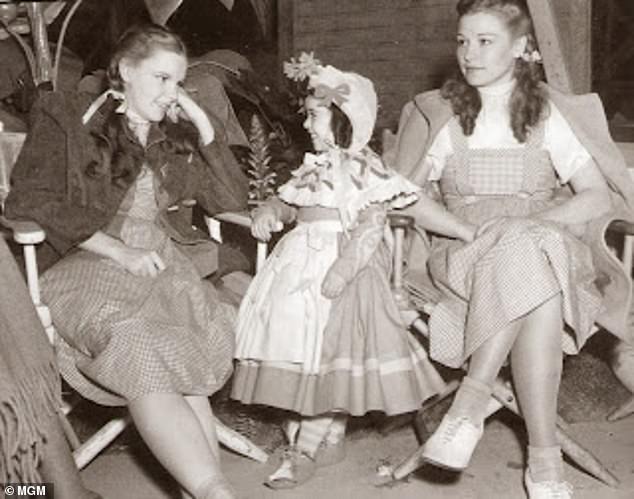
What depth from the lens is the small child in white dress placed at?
284 cm

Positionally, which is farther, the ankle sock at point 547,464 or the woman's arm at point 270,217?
the woman's arm at point 270,217

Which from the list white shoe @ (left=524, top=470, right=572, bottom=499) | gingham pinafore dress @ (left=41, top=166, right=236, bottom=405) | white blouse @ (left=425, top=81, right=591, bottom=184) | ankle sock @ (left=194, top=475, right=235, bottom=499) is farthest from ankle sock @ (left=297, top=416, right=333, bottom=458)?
white blouse @ (left=425, top=81, right=591, bottom=184)

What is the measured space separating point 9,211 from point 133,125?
1.43 feet

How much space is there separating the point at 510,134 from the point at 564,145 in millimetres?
169

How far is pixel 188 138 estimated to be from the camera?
310 centimetres

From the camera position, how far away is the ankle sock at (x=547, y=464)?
277cm

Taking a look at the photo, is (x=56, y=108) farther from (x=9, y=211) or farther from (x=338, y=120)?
(x=338, y=120)

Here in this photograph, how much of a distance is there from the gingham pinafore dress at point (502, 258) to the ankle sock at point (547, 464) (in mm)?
326

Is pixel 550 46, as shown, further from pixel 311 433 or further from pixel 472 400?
pixel 311 433

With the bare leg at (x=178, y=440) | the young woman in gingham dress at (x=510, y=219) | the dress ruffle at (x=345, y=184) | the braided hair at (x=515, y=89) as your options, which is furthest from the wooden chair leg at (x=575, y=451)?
the bare leg at (x=178, y=440)

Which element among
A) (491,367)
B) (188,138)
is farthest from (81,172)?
(491,367)

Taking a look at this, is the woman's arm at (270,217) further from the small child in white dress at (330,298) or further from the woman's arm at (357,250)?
the woman's arm at (357,250)

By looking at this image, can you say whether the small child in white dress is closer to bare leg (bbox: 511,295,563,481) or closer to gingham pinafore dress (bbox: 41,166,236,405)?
gingham pinafore dress (bbox: 41,166,236,405)

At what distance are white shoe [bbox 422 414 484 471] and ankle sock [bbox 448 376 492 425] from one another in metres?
0.02
